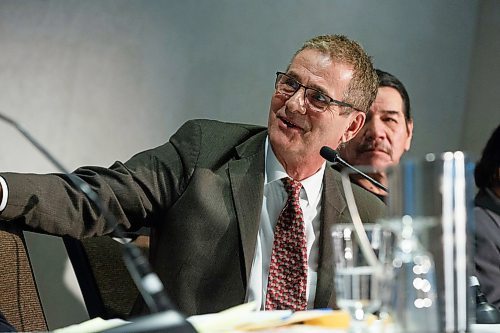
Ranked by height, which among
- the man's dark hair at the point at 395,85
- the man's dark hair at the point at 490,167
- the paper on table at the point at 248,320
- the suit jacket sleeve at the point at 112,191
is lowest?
the paper on table at the point at 248,320

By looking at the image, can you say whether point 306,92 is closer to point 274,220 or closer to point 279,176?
point 279,176

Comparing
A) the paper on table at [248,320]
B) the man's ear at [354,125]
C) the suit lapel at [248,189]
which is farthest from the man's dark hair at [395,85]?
the paper on table at [248,320]

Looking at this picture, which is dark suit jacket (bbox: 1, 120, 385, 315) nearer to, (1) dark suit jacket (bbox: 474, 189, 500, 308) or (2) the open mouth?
(2) the open mouth

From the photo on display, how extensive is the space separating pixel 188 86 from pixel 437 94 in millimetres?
1093

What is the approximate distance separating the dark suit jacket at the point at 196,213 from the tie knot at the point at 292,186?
7 centimetres

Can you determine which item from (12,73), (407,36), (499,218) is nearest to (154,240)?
(12,73)

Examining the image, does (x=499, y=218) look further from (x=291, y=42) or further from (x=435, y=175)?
(x=435, y=175)

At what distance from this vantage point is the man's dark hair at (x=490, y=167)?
8.57 feet

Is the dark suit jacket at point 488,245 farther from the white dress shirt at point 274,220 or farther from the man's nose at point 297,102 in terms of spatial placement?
the man's nose at point 297,102

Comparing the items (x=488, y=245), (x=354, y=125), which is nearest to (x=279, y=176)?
(x=354, y=125)

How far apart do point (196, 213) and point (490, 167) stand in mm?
1162

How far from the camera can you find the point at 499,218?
2521 millimetres

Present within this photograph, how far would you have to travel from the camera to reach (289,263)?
72.2 inches

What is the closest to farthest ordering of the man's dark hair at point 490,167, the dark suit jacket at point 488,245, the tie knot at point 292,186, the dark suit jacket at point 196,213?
the dark suit jacket at point 196,213
the tie knot at point 292,186
the dark suit jacket at point 488,245
the man's dark hair at point 490,167
